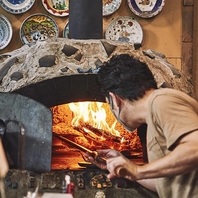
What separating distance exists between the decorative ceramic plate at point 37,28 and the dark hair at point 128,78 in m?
2.78

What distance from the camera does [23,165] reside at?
3383 millimetres

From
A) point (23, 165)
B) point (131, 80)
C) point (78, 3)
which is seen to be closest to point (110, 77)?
point (131, 80)

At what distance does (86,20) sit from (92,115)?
62 cm

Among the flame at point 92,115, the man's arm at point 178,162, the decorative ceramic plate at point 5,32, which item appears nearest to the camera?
the man's arm at point 178,162

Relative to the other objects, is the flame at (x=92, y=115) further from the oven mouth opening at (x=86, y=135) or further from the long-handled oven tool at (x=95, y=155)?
the long-handled oven tool at (x=95, y=155)

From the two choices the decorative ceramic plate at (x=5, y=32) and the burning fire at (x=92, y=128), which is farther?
the decorative ceramic plate at (x=5, y=32)

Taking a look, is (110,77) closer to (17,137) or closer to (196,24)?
(17,137)

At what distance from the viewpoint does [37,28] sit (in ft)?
17.2

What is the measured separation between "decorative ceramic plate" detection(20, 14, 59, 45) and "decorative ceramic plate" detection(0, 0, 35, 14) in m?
0.09

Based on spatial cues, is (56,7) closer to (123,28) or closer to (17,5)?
(17,5)

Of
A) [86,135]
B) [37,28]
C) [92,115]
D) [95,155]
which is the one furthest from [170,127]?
[37,28]

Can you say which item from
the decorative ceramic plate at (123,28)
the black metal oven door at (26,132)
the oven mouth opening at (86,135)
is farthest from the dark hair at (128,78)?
the decorative ceramic plate at (123,28)

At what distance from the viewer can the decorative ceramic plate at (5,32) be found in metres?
5.16

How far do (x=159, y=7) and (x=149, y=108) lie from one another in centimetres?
301
